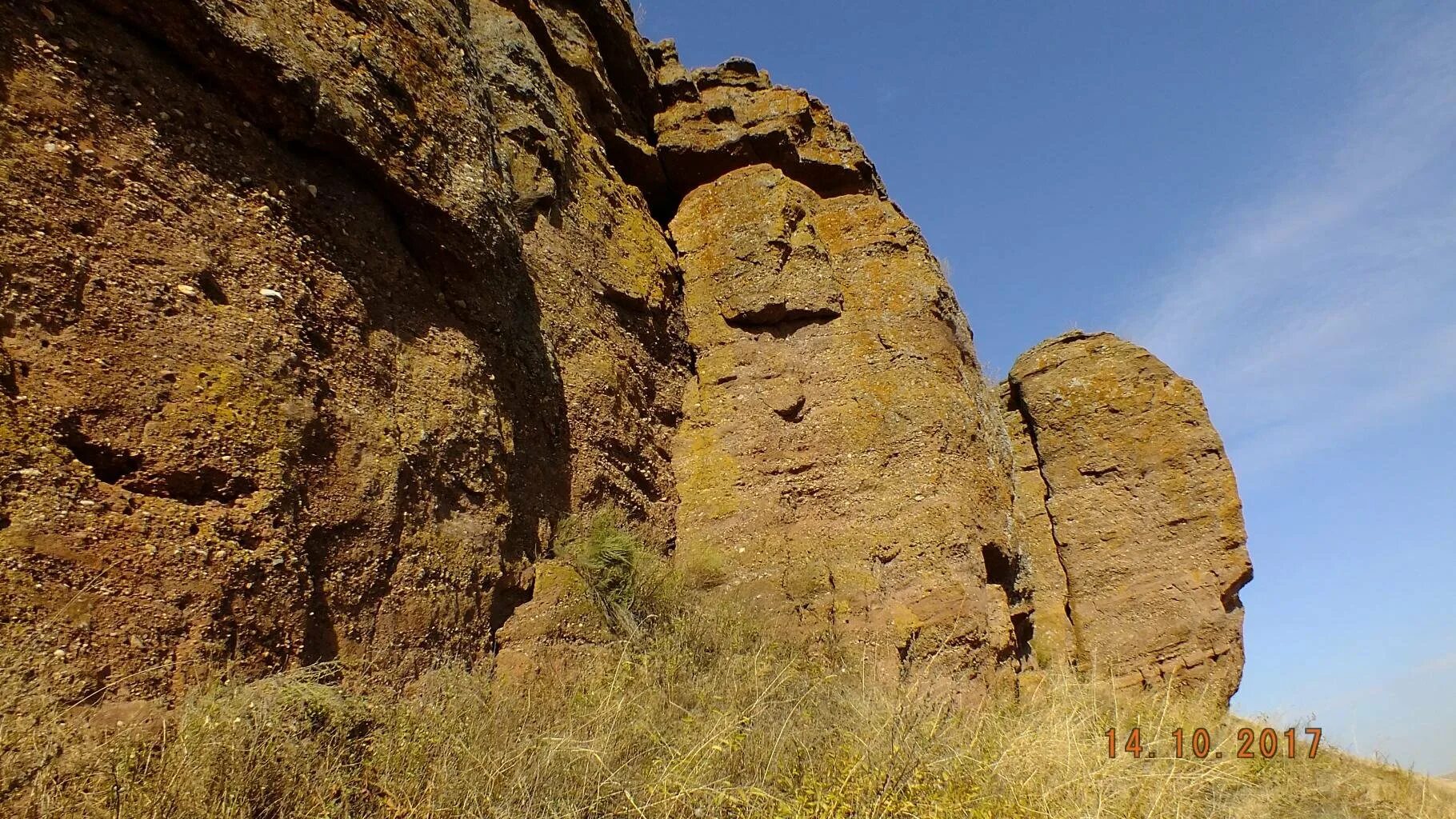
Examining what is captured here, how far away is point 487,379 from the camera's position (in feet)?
15.8

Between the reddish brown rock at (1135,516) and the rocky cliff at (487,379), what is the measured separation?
0.10ft

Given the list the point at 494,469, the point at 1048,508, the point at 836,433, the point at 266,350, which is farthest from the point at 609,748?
the point at 1048,508

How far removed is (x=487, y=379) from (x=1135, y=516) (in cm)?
711

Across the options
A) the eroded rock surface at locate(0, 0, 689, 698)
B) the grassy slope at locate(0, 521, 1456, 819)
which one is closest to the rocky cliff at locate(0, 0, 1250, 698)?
the eroded rock surface at locate(0, 0, 689, 698)

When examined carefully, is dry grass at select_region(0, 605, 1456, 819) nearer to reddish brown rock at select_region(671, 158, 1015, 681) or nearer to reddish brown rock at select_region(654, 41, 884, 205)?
reddish brown rock at select_region(671, 158, 1015, 681)

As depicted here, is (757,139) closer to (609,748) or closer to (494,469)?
(494,469)

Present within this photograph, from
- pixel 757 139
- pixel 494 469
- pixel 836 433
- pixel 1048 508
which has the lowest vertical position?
pixel 494 469

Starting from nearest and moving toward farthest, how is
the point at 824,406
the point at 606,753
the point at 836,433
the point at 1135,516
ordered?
the point at 606,753 < the point at 836,433 < the point at 824,406 < the point at 1135,516

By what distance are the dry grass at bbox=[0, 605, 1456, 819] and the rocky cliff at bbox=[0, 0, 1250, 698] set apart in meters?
0.32

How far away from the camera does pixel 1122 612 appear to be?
856cm

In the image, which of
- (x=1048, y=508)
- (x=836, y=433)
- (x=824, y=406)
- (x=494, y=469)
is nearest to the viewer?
(x=494, y=469)

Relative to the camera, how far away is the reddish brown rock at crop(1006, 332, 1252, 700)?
27.1ft

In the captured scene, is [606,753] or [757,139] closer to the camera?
[606,753]

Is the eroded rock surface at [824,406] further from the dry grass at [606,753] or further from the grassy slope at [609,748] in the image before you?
the dry grass at [606,753]
